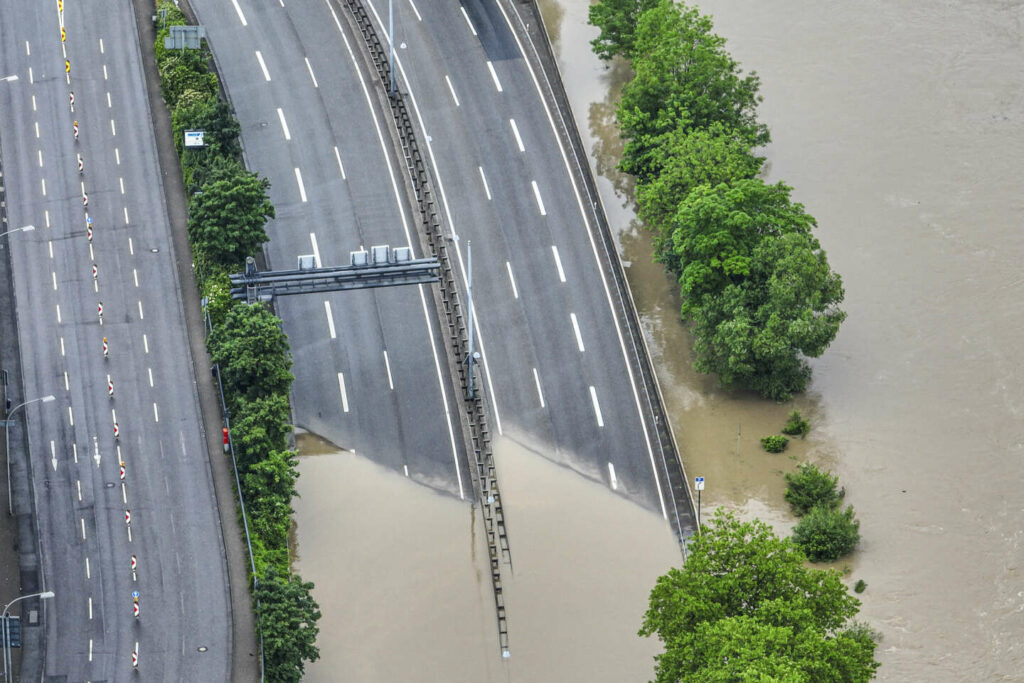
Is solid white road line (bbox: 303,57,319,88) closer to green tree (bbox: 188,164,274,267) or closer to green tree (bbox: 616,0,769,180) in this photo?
green tree (bbox: 188,164,274,267)

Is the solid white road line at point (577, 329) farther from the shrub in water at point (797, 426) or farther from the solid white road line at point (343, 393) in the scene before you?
the solid white road line at point (343, 393)

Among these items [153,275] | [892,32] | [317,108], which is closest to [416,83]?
[317,108]

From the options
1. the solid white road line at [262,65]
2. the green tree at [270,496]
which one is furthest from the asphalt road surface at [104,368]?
the solid white road line at [262,65]

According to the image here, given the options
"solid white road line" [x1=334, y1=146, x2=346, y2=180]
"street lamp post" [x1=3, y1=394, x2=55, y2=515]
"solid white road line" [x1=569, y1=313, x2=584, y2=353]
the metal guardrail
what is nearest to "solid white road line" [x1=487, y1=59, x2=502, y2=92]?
the metal guardrail

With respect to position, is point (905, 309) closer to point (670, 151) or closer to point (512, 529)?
point (670, 151)

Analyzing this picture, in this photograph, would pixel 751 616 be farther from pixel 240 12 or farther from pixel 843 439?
pixel 240 12
